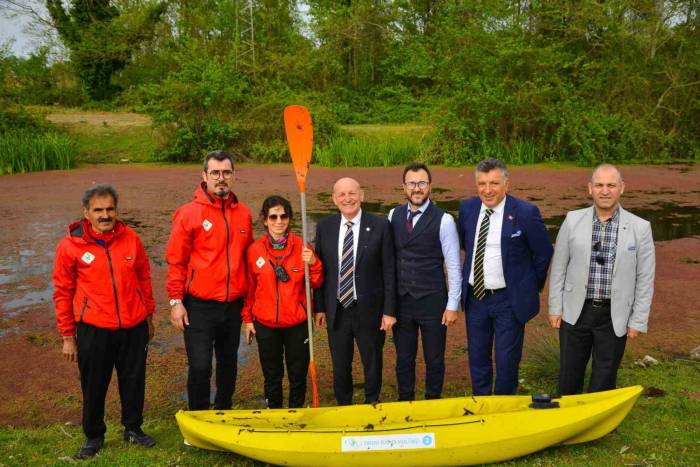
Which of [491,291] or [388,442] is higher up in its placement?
[491,291]

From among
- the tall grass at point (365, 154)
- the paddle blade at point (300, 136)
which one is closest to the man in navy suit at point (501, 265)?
the paddle blade at point (300, 136)

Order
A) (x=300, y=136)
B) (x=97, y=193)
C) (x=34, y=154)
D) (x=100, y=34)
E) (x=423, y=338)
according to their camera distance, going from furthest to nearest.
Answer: (x=100, y=34)
(x=34, y=154)
(x=300, y=136)
(x=423, y=338)
(x=97, y=193)

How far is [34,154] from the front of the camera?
667 inches

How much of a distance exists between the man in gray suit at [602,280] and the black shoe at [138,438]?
2.35 meters

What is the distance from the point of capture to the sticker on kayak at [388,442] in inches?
128

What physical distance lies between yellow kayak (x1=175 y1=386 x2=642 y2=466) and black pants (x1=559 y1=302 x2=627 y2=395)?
0.20m

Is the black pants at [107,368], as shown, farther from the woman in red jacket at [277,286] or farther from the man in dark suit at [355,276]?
the man in dark suit at [355,276]

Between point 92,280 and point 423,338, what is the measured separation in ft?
6.08

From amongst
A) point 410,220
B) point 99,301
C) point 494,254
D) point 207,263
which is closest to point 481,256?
point 494,254

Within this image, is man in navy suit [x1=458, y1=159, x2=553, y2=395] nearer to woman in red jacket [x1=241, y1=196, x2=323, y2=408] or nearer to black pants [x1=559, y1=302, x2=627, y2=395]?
black pants [x1=559, y1=302, x2=627, y2=395]

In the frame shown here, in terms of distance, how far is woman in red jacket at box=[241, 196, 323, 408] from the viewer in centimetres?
378

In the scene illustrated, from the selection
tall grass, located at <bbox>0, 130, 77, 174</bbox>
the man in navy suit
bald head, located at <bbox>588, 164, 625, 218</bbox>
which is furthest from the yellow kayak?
tall grass, located at <bbox>0, 130, 77, 174</bbox>

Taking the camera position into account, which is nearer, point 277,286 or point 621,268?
point 621,268

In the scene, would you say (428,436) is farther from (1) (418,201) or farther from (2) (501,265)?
(1) (418,201)
